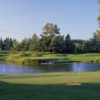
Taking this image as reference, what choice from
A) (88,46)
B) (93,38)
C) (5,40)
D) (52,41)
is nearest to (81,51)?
(88,46)

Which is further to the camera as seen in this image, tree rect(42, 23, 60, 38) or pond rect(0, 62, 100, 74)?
tree rect(42, 23, 60, 38)

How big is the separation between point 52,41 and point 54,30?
38.9 feet

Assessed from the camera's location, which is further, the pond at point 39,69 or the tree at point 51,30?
the tree at point 51,30
